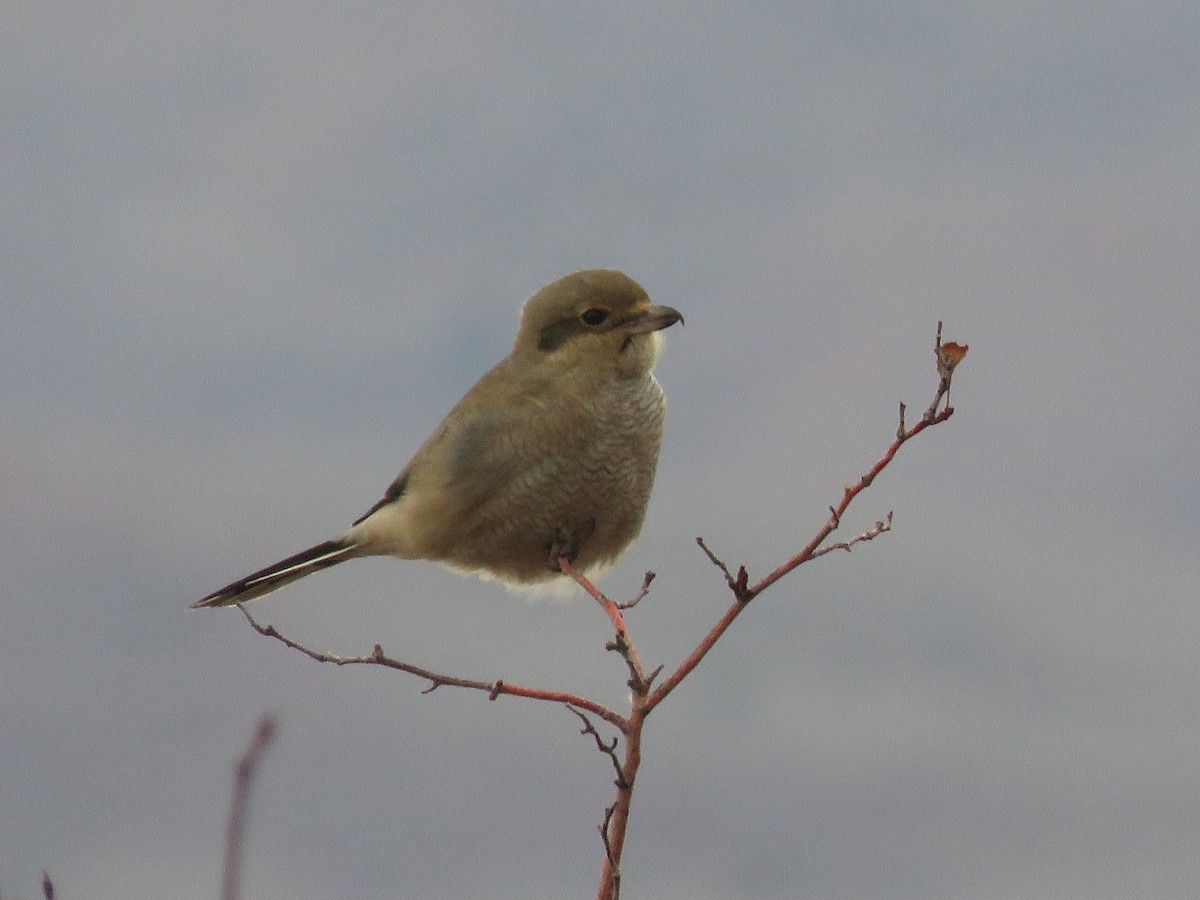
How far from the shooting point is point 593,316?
4816 millimetres

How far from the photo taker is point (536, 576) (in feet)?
16.5

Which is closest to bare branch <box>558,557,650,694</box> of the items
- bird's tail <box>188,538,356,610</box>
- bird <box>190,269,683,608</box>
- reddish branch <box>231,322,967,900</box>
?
reddish branch <box>231,322,967,900</box>

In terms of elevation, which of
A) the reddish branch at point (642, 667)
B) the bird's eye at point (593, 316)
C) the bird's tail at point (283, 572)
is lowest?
the reddish branch at point (642, 667)

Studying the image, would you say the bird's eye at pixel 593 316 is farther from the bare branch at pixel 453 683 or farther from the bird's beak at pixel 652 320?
the bare branch at pixel 453 683

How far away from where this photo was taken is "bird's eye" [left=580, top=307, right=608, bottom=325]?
4805 millimetres

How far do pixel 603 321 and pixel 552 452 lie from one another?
51 centimetres

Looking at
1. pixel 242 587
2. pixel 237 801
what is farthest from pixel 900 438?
pixel 242 587

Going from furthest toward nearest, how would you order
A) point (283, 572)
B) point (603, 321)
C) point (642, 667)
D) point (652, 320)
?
point (283, 572), point (603, 321), point (652, 320), point (642, 667)

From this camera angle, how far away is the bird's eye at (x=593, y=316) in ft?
15.8

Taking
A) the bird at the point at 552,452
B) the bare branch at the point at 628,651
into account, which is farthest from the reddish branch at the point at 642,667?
the bird at the point at 552,452

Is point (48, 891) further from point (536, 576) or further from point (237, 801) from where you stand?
point (536, 576)

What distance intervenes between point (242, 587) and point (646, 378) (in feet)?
5.50

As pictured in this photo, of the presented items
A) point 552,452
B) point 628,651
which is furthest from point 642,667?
point 552,452

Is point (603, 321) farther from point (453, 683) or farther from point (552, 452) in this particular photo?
point (453, 683)
